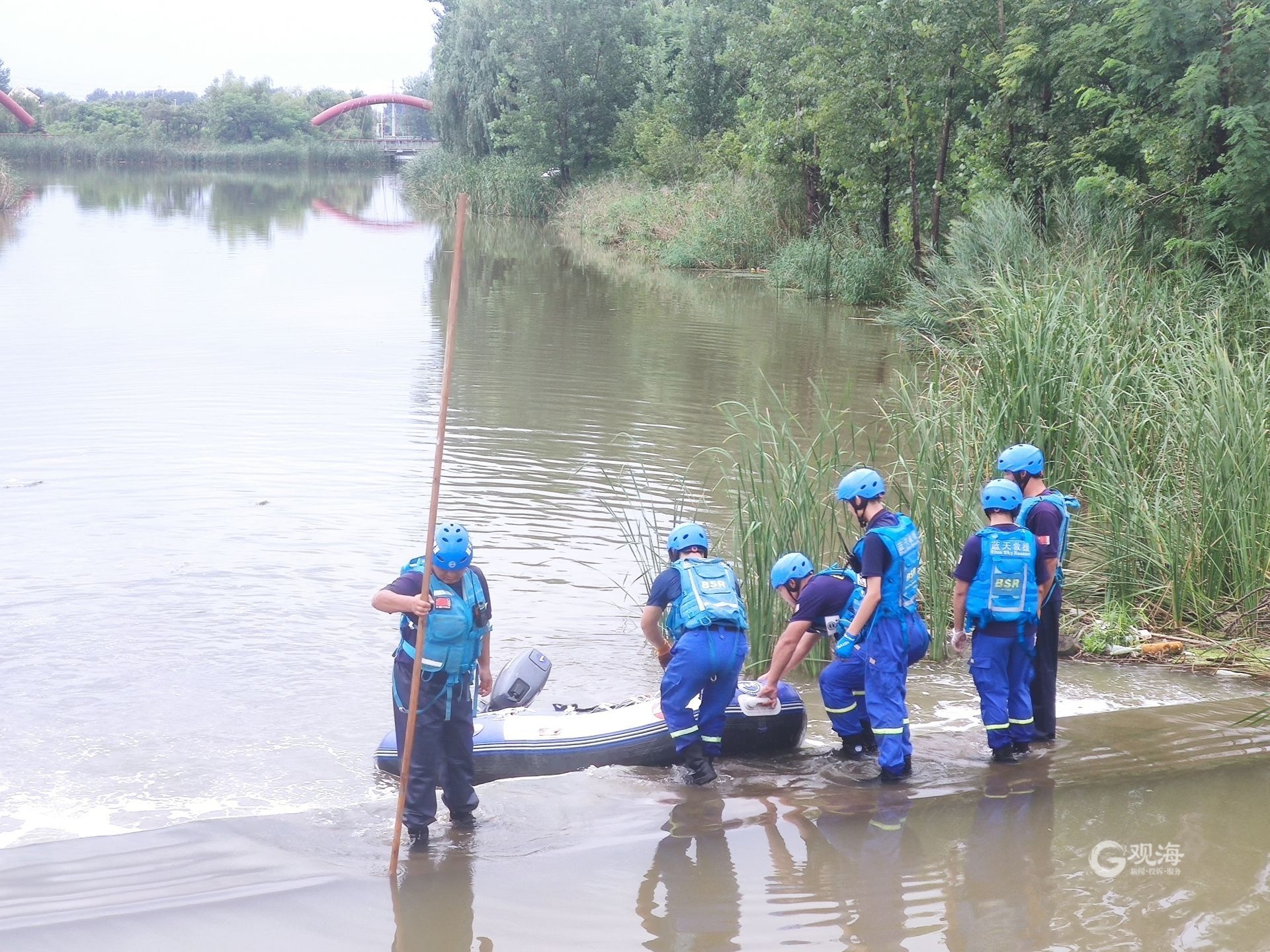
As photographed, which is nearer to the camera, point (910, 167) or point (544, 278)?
point (910, 167)

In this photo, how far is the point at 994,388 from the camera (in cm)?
934

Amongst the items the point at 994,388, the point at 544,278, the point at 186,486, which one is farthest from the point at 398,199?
the point at 994,388

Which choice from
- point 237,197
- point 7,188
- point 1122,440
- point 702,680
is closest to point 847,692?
point 702,680

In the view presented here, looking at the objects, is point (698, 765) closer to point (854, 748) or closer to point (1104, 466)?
point (854, 748)

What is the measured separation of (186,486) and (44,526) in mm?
1623

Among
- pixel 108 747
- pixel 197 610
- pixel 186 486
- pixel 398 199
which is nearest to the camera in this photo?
pixel 108 747

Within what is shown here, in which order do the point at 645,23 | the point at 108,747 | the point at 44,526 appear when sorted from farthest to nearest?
the point at 645,23 < the point at 44,526 < the point at 108,747

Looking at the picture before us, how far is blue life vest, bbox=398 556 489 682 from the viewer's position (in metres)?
5.51

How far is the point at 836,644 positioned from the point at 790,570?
0.45 m

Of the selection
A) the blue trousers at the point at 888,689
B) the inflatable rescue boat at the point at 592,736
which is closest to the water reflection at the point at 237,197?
Result: the inflatable rescue boat at the point at 592,736

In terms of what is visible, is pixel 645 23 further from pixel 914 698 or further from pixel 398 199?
pixel 914 698

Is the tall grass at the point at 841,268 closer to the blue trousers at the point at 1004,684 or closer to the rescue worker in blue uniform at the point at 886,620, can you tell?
the blue trousers at the point at 1004,684

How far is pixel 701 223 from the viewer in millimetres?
34000

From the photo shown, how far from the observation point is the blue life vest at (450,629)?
18.1 ft
